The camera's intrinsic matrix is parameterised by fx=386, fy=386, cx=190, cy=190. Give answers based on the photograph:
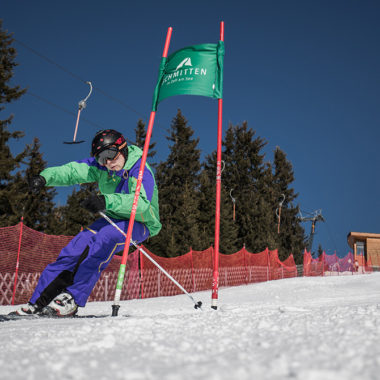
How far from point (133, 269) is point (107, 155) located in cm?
794

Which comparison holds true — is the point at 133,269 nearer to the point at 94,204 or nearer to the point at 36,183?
the point at 36,183

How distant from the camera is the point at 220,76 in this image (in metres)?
4.23

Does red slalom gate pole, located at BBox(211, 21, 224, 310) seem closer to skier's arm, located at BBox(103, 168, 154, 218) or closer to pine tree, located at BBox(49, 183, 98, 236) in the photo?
skier's arm, located at BBox(103, 168, 154, 218)

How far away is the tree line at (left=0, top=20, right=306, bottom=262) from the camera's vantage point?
595 inches

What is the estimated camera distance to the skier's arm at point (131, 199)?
3.40 metres

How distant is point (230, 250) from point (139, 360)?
64.5 ft

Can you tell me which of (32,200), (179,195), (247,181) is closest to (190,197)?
(179,195)

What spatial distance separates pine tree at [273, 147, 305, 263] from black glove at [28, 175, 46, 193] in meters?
30.2

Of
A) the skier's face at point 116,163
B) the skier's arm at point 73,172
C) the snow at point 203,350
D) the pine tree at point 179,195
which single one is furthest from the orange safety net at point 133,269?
the snow at point 203,350

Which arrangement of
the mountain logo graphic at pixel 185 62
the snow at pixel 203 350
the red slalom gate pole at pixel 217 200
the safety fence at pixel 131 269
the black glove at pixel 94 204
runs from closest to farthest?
the snow at pixel 203 350, the black glove at pixel 94 204, the red slalom gate pole at pixel 217 200, the mountain logo graphic at pixel 185 62, the safety fence at pixel 131 269

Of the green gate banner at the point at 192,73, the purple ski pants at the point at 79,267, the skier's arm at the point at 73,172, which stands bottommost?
the purple ski pants at the point at 79,267

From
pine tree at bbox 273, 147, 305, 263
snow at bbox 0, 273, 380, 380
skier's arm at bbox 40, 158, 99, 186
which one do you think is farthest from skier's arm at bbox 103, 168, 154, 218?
pine tree at bbox 273, 147, 305, 263

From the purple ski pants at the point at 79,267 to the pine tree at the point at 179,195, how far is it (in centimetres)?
1270

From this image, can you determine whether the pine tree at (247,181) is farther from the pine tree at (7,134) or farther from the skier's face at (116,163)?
the skier's face at (116,163)
